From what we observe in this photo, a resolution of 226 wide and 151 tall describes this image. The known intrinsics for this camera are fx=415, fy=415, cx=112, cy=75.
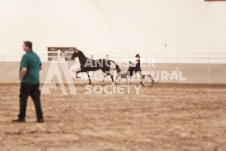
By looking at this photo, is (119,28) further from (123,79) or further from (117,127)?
(117,127)

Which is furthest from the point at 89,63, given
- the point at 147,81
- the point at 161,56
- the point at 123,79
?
the point at 161,56

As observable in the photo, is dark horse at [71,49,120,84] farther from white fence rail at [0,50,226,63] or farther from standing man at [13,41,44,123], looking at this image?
standing man at [13,41,44,123]

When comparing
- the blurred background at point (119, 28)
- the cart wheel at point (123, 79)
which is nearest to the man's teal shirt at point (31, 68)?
the cart wheel at point (123, 79)

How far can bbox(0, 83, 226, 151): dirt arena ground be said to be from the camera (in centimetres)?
654

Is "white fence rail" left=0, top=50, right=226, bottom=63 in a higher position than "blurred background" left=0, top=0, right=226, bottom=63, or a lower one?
lower

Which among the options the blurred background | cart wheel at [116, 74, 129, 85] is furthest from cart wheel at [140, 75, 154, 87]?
the blurred background

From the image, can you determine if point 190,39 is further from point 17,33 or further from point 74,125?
point 74,125

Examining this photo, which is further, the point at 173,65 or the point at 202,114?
the point at 173,65

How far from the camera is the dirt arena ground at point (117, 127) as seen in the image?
6.54 metres

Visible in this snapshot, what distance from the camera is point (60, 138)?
23.2 feet

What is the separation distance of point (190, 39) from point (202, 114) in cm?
1624

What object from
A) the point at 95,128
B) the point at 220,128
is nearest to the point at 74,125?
the point at 95,128

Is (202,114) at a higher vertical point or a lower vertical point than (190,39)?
lower

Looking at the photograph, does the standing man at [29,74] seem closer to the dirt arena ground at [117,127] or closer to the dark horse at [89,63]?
the dirt arena ground at [117,127]
